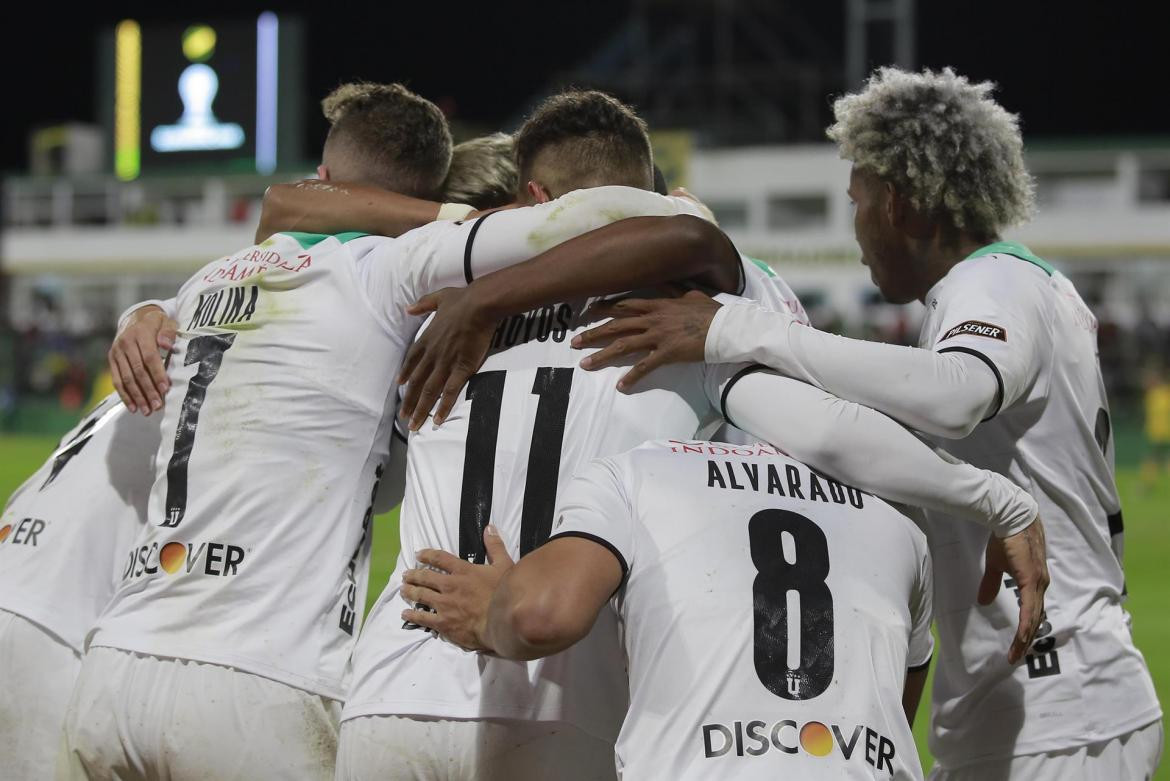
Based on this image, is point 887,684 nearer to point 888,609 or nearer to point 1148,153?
point 888,609

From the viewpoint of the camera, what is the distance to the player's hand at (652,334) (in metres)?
2.62

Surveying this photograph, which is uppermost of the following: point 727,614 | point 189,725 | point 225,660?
point 727,614

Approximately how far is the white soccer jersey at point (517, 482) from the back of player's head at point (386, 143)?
0.74m

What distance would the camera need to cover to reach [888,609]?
2.29 meters

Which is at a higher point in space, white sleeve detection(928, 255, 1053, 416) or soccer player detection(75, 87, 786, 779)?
white sleeve detection(928, 255, 1053, 416)

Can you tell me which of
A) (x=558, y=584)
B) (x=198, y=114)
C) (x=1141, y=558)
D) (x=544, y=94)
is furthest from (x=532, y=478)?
(x=198, y=114)

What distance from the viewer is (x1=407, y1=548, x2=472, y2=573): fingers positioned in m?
2.52

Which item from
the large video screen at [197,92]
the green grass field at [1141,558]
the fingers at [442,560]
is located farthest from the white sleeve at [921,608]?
the large video screen at [197,92]

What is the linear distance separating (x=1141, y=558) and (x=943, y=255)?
10.7 m

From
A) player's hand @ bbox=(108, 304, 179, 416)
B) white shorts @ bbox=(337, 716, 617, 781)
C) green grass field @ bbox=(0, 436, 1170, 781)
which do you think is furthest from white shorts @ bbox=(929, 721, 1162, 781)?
green grass field @ bbox=(0, 436, 1170, 781)

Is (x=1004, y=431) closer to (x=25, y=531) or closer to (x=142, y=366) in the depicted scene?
(x=142, y=366)

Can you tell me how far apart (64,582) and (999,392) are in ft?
7.62

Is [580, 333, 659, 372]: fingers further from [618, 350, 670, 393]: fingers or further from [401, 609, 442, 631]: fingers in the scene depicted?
[401, 609, 442, 631]: fingers

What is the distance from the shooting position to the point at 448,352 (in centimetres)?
278
